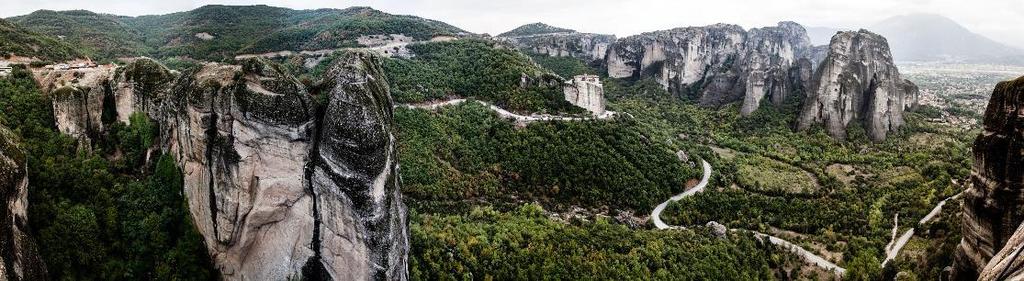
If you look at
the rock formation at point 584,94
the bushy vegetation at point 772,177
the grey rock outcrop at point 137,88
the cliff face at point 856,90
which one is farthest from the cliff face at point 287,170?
the cliff face at point 856,90

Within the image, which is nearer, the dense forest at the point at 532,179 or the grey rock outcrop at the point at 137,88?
the dense forest at the point at 532,179

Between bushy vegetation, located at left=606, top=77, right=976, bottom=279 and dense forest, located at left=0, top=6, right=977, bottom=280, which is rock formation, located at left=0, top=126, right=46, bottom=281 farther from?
bushy vegetation, located at left=606, top=77, right=976, bottom=279

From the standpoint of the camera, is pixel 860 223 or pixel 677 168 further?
pixel 677 168

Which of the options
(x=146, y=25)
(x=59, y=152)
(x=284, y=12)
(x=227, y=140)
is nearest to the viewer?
(x=227, y=140)

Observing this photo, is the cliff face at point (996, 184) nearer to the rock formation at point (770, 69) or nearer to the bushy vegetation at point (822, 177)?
the bushy vegetation at point (822, 177)

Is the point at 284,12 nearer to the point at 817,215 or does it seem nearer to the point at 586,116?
the point at 586,116

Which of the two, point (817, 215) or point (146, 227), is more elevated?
point (146, 227)

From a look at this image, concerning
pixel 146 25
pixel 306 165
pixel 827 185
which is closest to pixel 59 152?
pixel 306 165
